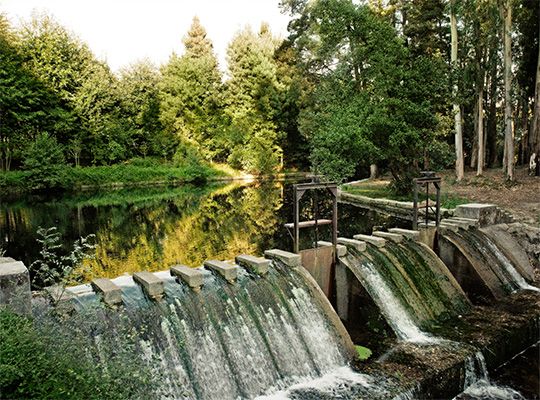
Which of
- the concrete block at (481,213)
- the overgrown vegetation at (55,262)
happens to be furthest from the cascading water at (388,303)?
the overgrown vegetation at (55,262)

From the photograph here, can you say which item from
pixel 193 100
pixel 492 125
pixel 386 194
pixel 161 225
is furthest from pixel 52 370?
pixel 193 100

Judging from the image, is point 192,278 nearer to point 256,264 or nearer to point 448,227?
point 256,264

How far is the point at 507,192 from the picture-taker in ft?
57.0

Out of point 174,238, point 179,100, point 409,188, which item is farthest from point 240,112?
point 174,238

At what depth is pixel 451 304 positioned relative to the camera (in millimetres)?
8445

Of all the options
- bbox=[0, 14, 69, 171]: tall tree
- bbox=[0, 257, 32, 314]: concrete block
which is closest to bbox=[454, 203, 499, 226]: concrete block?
bbox=[0, 257, 32, 314]: concrete block

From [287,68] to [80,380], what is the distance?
39.8 metres

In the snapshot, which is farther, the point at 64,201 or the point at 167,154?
the point at 167,154

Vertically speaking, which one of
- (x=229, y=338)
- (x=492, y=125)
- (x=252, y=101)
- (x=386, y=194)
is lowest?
(x=229, y=338)

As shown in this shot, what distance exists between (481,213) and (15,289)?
10.8 metres

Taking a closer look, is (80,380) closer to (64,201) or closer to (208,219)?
(208,219)

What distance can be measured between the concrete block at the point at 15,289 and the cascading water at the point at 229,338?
1.90 feet

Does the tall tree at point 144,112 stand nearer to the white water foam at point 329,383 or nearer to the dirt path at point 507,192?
the dirt path at point 507,192

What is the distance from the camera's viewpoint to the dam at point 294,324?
5.08 meters
